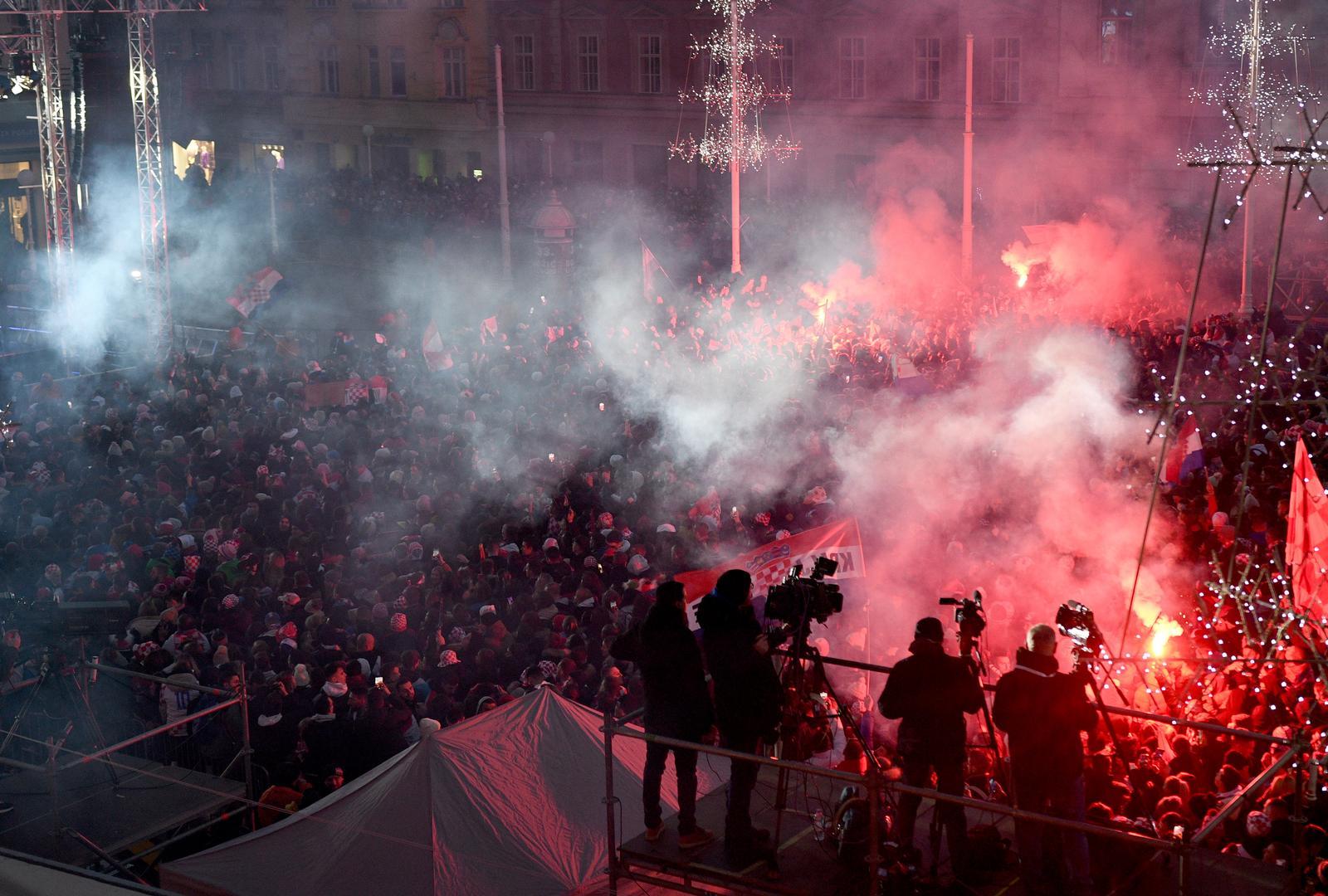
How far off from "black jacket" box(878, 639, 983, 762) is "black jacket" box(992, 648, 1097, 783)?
165 millimetres

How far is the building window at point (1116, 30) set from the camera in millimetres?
31406

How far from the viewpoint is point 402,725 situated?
902 centimetres

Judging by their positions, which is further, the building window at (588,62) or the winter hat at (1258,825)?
the building window at (588,62)

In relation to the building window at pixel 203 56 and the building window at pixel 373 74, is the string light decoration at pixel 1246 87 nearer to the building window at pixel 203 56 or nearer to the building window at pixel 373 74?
the building window at pixel 373 74

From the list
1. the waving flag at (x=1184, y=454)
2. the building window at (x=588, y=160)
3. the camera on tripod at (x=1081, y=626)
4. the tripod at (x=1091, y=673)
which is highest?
the building window at (x=588, y=160)

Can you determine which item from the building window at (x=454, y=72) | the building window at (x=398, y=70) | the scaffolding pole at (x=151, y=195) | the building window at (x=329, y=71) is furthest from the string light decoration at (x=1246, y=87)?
the building window at (x=329, y=71)

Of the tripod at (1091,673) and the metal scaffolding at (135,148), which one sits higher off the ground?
the metal scaffolding at (135,148)

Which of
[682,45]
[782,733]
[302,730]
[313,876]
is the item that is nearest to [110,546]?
[302,730]

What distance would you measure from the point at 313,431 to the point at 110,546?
11.5 feet

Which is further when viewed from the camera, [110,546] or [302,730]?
[110,546]

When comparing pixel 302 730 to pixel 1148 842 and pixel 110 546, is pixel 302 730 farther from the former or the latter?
pixel 1148 842

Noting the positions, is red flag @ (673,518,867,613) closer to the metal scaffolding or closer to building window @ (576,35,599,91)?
the metal scaffolding

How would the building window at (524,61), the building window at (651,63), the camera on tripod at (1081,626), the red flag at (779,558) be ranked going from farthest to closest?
1. the building window at (524,61)
2. the building window at (651,63)
3. the red flag at (779,558)
4. the camera on tripod at (1081,626)

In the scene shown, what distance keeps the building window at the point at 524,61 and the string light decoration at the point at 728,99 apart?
491 cm
